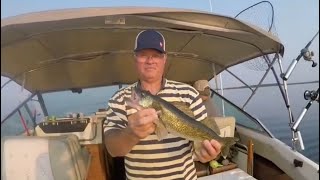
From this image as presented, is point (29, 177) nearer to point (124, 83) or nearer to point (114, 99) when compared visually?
point (114, 99)

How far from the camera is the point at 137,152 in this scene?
7.95 feet

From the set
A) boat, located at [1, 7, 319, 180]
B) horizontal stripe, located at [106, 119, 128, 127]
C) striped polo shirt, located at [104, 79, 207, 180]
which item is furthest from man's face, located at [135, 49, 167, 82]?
boat, located at [1, 7, 319, 180]

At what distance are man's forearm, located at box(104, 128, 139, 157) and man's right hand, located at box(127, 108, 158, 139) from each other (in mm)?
90

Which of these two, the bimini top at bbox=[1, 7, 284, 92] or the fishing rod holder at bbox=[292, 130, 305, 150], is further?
the fishing rod holder at bbox=[292, 130, 305, 150]

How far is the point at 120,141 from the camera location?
2193 mm

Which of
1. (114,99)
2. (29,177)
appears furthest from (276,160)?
(29,177)

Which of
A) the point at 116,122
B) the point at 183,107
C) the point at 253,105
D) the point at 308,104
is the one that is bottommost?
the point at 253,105

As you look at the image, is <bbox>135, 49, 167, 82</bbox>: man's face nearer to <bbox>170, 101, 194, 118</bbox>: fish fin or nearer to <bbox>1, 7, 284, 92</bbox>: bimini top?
<bbox>170, 101, 194, 118</bbox>: fish fin

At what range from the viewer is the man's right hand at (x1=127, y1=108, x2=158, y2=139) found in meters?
1.92

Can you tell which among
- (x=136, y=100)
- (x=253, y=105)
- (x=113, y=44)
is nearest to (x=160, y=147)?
(x=136, y=100)

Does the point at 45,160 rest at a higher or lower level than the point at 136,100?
lower

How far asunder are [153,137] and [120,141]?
290 millimetres

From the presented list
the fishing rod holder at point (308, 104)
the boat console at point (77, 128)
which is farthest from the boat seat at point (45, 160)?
the fishing rod holder at point (308, 104)

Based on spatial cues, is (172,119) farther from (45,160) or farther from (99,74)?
(99,74)
